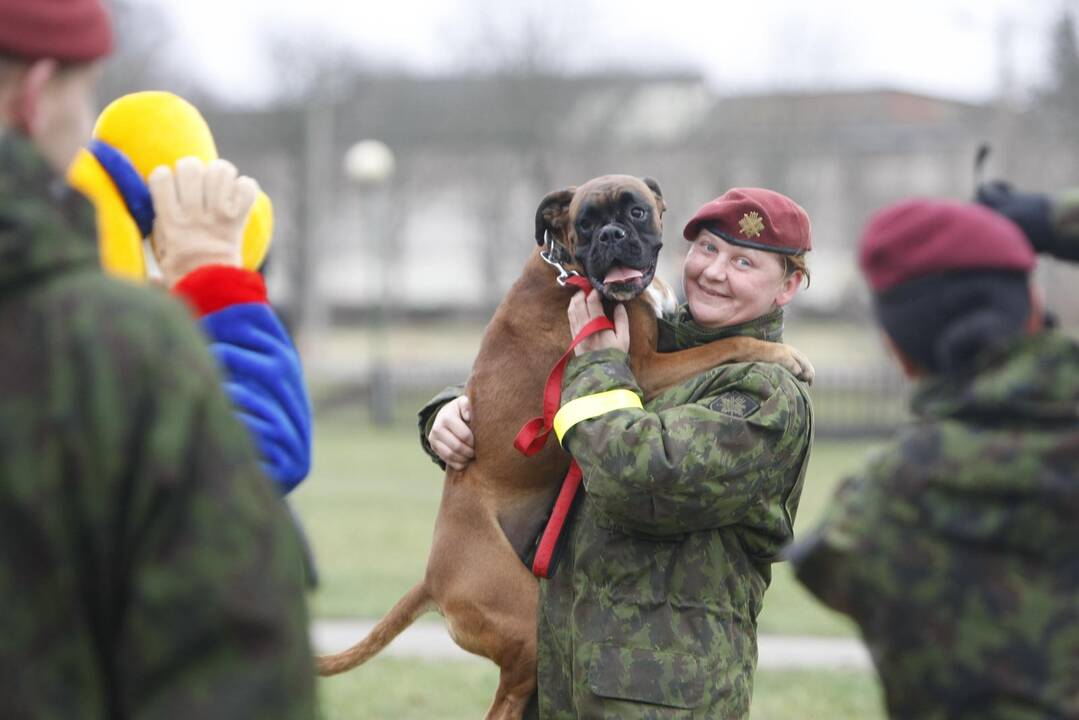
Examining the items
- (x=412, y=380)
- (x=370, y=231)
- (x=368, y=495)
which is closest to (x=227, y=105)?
(x=370, y=231)

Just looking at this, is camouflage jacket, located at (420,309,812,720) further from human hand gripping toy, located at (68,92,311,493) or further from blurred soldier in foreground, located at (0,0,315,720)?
→ blurred soldier in foreground, located at (0,0,315,720)

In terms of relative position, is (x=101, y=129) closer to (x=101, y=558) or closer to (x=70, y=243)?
(x=70, y=243)

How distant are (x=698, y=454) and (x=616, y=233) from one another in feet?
2.77

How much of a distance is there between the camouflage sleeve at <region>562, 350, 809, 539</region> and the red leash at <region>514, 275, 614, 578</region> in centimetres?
28

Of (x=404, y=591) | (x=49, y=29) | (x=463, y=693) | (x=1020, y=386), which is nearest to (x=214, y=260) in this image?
(x=49, y=29)

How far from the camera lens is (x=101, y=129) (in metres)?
2.93

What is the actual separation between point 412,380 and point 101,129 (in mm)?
25231

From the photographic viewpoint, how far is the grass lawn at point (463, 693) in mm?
6598

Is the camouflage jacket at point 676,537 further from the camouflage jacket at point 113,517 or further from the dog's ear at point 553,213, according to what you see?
the camouflage jacket at point 113,517

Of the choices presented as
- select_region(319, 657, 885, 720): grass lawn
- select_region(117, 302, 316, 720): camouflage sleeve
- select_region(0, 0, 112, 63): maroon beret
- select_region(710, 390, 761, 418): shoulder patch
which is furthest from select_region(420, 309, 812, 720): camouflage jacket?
select_region(319, 657, 885, 720): grass lawn

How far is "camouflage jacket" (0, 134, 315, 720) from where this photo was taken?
1.57 m

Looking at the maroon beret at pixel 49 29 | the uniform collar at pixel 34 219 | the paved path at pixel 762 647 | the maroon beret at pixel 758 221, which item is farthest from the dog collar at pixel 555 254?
the paved path at pixel 762 647

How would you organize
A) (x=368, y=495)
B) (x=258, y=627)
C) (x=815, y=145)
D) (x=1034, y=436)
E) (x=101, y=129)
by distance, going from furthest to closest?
(x=815, y=145)
(x=368, y=495)
(x=101, y=129)
(x=1034, y=436)
(x=258, y=627)

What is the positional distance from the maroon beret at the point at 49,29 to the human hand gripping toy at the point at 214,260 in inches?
31.0
